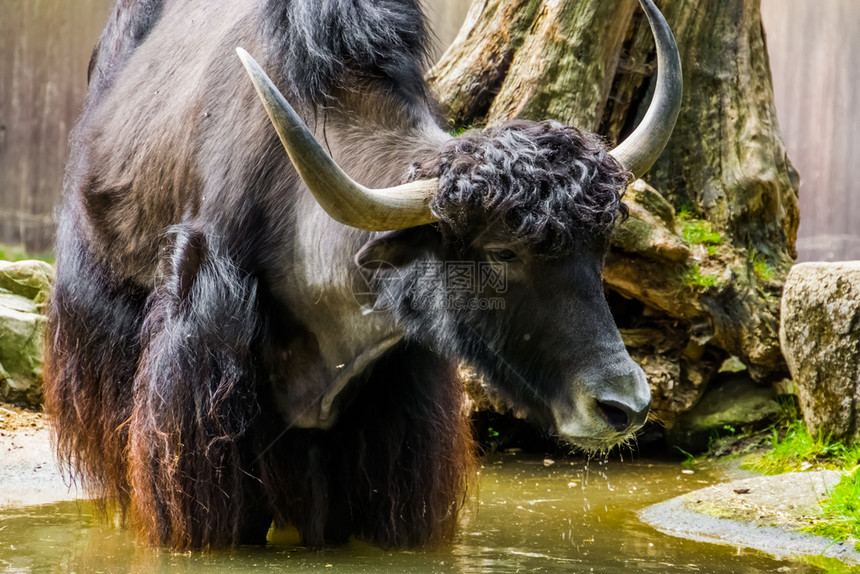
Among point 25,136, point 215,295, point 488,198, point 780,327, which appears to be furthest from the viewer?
point 25,136

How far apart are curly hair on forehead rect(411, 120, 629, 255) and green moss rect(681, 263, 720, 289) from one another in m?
Answer: 2.39

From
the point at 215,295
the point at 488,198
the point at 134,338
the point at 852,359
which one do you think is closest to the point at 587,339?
the point at 488,198

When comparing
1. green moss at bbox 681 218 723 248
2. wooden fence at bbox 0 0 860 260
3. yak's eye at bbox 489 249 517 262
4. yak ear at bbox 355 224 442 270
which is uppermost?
wooden fence at bbox 0 0 860 260

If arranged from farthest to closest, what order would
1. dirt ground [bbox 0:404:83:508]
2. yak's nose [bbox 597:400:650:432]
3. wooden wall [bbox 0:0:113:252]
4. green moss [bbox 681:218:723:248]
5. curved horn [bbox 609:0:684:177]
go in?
Answer: 1. wooden wall [bbox 0:0:113:252]
2. green moss [bbox 681:218:723:248]
3. dirt ground [bbox 0:404:83:508]
4. curved horn [bbox 609:0:684:177]
5. yak's nose [bbox 597:400:650:432]

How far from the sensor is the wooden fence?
30.7ft

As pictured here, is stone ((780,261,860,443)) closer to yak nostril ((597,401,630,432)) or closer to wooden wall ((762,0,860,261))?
yak nostril ((597,401,630,432))

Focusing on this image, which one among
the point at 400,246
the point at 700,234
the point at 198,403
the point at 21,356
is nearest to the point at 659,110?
the point at 400,246

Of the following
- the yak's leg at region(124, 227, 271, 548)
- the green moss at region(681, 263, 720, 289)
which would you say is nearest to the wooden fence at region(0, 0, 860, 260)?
the green moss at region(681, 263, 720, 289)

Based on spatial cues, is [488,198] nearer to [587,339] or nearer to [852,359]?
[587,339]

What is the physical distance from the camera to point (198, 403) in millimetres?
3719

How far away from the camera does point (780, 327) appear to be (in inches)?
217

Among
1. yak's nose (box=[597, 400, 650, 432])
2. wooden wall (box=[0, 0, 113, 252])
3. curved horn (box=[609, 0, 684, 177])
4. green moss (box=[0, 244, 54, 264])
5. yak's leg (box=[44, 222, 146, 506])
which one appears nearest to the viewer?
yak's nose (box=[597, 400, 650, 432])

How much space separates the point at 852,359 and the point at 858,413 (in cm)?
28

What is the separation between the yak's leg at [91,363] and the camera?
4.32m
